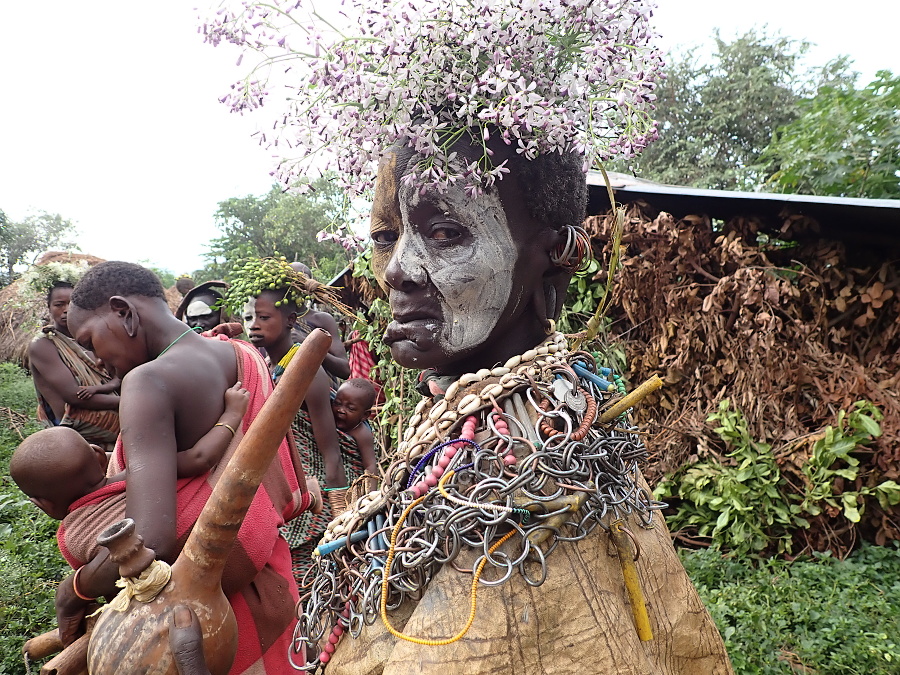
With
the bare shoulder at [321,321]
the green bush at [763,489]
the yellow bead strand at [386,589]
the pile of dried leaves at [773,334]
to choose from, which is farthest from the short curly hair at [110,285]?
the green bush at [763,489]

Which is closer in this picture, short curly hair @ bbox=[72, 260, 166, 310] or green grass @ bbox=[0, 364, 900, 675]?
short curly hair @ bbox=[72, 260, 166, 310]

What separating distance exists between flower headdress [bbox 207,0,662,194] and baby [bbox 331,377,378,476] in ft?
9.80

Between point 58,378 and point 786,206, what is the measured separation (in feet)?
18.7

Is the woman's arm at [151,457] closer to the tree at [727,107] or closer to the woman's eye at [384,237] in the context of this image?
the woman's eye at [384,237]

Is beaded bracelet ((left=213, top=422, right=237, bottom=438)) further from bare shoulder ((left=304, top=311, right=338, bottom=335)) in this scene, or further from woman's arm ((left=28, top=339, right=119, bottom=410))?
woman's arm ((left=28, top=339, right=119, bottom=410))

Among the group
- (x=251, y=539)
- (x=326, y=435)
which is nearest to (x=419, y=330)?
(x=251, y=539)

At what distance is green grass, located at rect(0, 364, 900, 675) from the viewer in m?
3.66

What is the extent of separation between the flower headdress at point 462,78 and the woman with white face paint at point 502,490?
0.27 ft

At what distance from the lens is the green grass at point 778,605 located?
12.0 ft

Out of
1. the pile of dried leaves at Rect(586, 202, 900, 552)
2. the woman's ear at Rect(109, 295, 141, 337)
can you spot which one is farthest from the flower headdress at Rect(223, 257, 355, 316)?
the pile of dried leaves at Rect(586, 202, 900, 552)

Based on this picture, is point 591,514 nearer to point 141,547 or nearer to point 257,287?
point 141,547

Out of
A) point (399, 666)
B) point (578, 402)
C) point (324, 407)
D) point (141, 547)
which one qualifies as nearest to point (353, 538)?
point (399, 666)

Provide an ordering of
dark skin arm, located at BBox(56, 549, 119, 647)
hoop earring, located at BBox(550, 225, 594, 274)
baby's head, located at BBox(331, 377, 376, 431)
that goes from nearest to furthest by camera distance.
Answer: hoop earring, located at BBox(550, 225, 594, 274) → dark skin arm, located at BBox(56, 549, 119, 647) → baby's head, located at BBox(331, 377, 376, 431)

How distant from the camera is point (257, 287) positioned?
429cm
